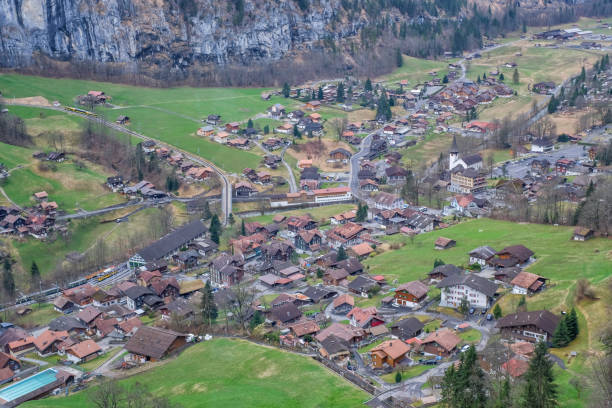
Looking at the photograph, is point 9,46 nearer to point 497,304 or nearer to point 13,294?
point 13,294

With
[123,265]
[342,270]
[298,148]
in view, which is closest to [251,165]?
[298,148]

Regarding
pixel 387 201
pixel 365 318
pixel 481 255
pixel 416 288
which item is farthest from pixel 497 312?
pixel 387 201

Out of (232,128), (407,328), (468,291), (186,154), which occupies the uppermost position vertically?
(232,128)

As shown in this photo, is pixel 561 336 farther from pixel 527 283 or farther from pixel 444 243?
pixel 444 243

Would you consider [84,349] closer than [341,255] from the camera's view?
Yes

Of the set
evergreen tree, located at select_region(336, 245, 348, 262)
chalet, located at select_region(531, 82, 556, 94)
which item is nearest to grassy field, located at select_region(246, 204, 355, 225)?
evergreen tree, located at select_region(336, 245, 348, 262)

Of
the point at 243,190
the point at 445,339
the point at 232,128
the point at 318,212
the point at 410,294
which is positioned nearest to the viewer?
the point at 445,339

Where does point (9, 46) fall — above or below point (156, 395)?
above
